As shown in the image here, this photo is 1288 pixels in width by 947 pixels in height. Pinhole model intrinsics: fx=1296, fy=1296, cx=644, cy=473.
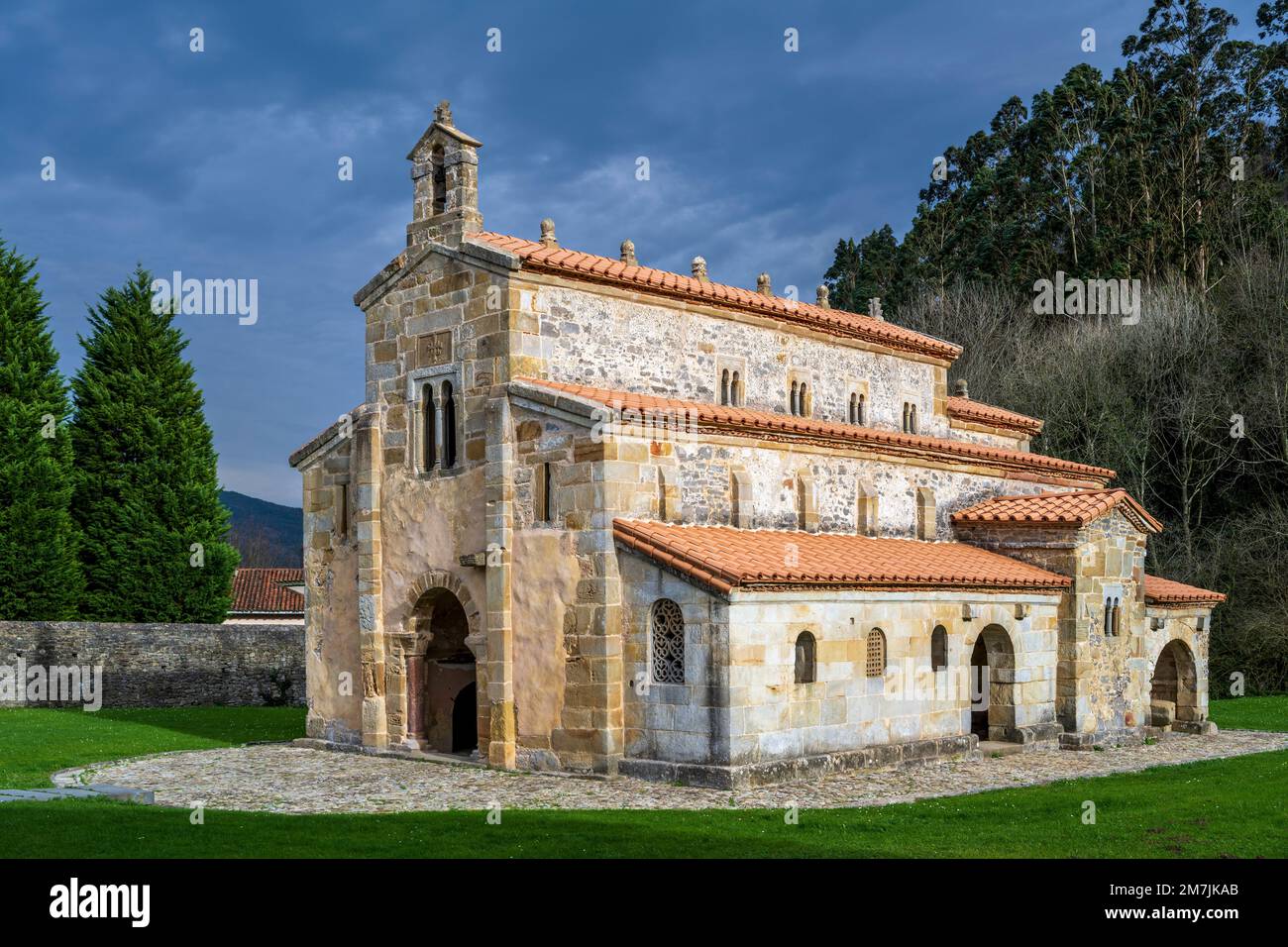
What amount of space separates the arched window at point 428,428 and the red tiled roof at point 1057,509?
10063mm

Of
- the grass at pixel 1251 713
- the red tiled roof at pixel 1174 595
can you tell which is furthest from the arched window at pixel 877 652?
the grass at pixel 1251 713

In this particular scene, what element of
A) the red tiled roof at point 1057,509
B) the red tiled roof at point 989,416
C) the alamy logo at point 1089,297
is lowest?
the red tiled roof at point 1057,509

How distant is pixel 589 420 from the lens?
740 inches

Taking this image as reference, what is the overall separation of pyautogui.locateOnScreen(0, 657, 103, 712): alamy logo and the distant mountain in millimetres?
73589

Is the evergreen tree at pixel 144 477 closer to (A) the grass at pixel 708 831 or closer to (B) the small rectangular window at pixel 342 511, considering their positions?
(B) the small rectangular window at pixel 342 511

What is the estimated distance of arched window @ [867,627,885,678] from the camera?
19797 millimetres

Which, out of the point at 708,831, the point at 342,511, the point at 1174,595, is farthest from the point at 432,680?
the point at 1174,595

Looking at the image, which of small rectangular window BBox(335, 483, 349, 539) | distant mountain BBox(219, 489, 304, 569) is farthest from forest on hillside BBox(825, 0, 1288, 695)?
distant mountain BBox(219, 489, 304, 569)

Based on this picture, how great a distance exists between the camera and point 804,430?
21344 mm

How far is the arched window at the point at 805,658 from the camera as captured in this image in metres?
18.6

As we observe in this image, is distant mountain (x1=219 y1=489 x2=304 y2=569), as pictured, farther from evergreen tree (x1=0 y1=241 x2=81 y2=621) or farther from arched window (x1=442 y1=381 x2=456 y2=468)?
arched window (x1=442 y1=381 x2=456 y2=468)

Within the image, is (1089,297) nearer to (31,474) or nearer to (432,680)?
(432,680)
